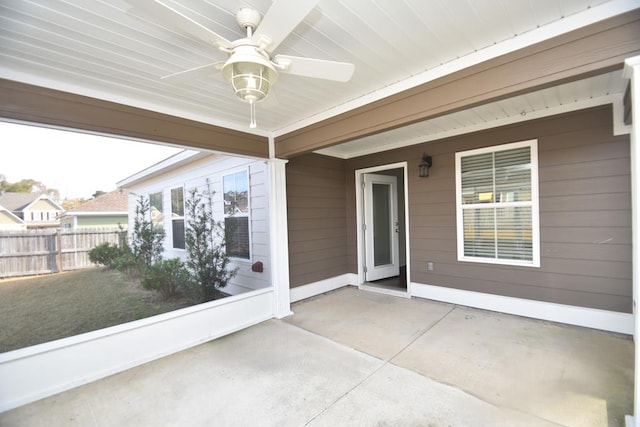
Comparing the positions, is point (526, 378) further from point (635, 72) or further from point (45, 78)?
point (45, 78)

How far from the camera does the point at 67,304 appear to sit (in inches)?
121

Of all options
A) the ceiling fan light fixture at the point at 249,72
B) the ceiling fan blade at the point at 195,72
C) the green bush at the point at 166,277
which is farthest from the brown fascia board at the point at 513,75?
the green bush at the point at 166,277

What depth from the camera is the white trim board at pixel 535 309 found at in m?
3.03

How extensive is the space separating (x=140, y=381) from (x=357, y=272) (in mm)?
3617

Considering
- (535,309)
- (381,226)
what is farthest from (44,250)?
(535,309)

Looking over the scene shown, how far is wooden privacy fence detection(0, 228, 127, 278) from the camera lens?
260 centimetres

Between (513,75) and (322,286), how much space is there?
12.7ft

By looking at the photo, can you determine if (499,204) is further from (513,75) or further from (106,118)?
(106,118)

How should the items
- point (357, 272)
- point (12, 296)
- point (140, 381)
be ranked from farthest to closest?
1. point (357, 272)
2. point (12, 296)
3. point (140, 381)

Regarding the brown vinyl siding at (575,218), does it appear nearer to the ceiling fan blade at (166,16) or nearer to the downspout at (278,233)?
the downspout at (278,233)

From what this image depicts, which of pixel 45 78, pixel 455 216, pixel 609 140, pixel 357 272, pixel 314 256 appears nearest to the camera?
pixel 45 78

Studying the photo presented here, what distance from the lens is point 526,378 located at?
232cm

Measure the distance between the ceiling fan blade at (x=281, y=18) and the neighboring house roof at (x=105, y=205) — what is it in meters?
2.60

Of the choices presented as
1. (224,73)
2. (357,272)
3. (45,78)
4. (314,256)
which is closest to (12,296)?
(45,78)
